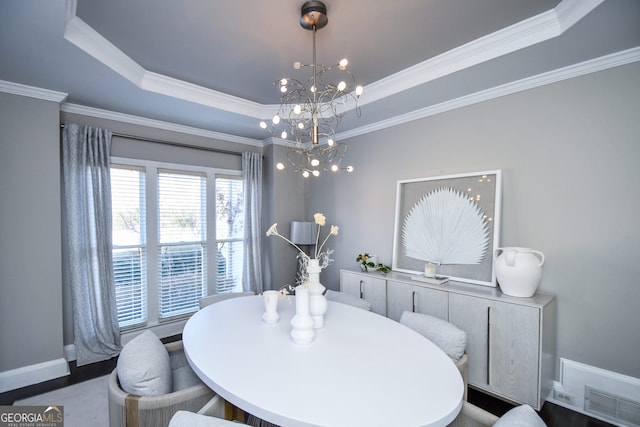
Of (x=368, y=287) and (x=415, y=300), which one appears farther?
(x=368, y=287)

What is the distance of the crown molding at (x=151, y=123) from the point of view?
309cm

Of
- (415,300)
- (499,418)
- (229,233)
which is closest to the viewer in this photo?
(499,418)

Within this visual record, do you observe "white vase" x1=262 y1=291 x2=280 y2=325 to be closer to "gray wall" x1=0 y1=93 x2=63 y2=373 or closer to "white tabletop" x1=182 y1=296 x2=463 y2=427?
"white tabletop" x1=182 y1=296 x2=463 y2=427

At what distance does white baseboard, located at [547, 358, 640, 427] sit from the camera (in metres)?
2.04

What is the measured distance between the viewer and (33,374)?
2643 mm

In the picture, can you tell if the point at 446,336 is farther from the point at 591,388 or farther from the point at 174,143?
the point at 174,143

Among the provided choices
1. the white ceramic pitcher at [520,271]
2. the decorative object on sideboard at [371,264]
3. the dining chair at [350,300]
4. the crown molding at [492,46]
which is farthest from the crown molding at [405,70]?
the dining chair at [350,300]

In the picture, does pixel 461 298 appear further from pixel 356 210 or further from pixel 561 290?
pixel 356 210

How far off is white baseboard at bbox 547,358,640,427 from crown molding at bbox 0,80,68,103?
16.0 ft

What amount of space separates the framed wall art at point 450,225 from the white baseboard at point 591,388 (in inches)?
31.9

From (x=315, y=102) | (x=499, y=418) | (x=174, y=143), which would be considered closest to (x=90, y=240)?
(x=174, y=143)

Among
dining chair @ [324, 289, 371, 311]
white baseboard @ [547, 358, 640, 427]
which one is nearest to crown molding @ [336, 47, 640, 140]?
dining chair @ [324, 289, 371, 311]

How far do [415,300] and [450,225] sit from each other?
32.1 inches

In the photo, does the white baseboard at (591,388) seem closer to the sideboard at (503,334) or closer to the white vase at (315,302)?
the sideboard at (503,334)
